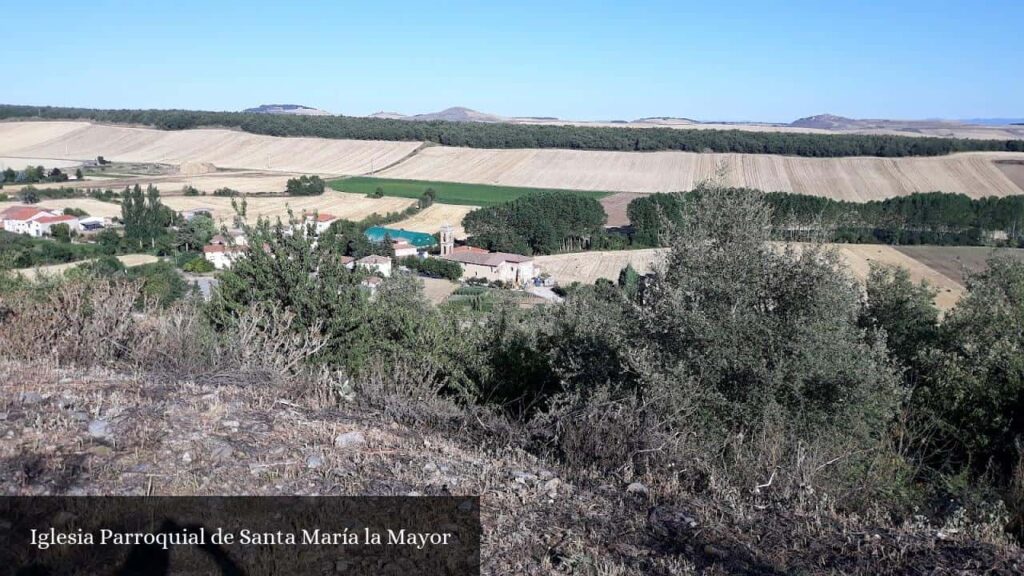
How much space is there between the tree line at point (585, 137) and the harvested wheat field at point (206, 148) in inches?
166

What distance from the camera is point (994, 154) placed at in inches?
3420

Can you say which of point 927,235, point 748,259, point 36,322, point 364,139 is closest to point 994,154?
point 927,235

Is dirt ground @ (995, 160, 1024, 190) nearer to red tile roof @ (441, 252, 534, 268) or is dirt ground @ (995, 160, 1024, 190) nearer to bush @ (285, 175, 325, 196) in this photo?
red tile roof @ (441, 252, 534, 268)

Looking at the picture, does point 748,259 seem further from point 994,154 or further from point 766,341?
point 994,154

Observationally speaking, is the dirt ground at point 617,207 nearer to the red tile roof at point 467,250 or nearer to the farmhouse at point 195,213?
the red tile roof at point 467,250

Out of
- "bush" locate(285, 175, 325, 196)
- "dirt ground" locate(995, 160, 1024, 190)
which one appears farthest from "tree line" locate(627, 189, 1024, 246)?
"bush" locate(285, 175, 325, 196)

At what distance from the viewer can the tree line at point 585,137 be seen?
294 ft

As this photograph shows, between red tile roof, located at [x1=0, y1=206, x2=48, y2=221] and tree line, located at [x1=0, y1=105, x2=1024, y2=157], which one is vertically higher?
tree line, located at [x1=0, y1=105, x2=1024, y2=157]

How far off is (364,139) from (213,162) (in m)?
21.8

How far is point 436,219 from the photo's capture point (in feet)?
219

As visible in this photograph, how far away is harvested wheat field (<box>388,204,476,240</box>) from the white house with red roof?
24536 mm

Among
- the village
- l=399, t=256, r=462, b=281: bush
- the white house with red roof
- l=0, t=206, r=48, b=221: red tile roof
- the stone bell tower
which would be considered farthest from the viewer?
the stone bell tower

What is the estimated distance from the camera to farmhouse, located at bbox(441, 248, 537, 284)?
161ft

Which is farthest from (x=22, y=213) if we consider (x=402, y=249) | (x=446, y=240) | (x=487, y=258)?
(x=487, y=258)
